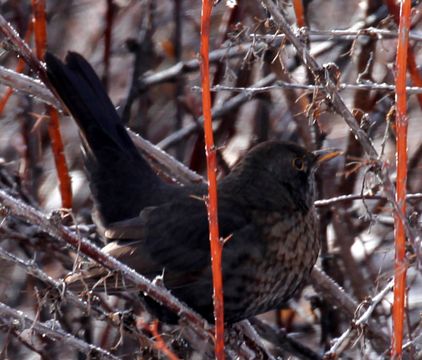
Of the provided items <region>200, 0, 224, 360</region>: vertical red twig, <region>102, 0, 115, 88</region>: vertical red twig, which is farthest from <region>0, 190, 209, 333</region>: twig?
<region>102, 0, 115, 88</region>: vertical red twig

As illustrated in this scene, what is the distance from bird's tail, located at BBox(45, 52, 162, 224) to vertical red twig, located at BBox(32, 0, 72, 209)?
11 cm

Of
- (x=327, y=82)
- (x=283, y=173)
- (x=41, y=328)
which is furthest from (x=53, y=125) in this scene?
(x=327, y=82)

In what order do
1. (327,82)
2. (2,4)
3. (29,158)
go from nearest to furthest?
(327,82) → (29,158) → (2,4)

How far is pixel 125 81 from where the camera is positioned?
568 cm

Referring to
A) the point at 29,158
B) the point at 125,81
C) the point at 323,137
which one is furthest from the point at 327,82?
the point at 125,81

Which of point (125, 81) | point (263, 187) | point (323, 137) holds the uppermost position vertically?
point (125, 81)

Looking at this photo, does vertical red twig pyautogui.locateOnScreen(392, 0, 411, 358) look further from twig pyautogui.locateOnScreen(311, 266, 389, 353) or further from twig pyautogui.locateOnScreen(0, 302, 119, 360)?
twig pyautogui.locateOnScreen(311, 266, 389, 353)

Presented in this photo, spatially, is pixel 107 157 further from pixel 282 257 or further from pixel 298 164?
pixel 282 257

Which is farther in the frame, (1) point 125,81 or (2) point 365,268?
(1) point 125,81

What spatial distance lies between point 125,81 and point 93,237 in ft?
4.91

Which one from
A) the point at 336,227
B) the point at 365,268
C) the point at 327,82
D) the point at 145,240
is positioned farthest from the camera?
the point at 365,268

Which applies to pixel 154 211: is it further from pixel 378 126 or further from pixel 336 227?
pixel 378 126

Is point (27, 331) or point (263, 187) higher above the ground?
point (263, 187)

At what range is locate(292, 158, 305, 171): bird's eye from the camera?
153 inches
